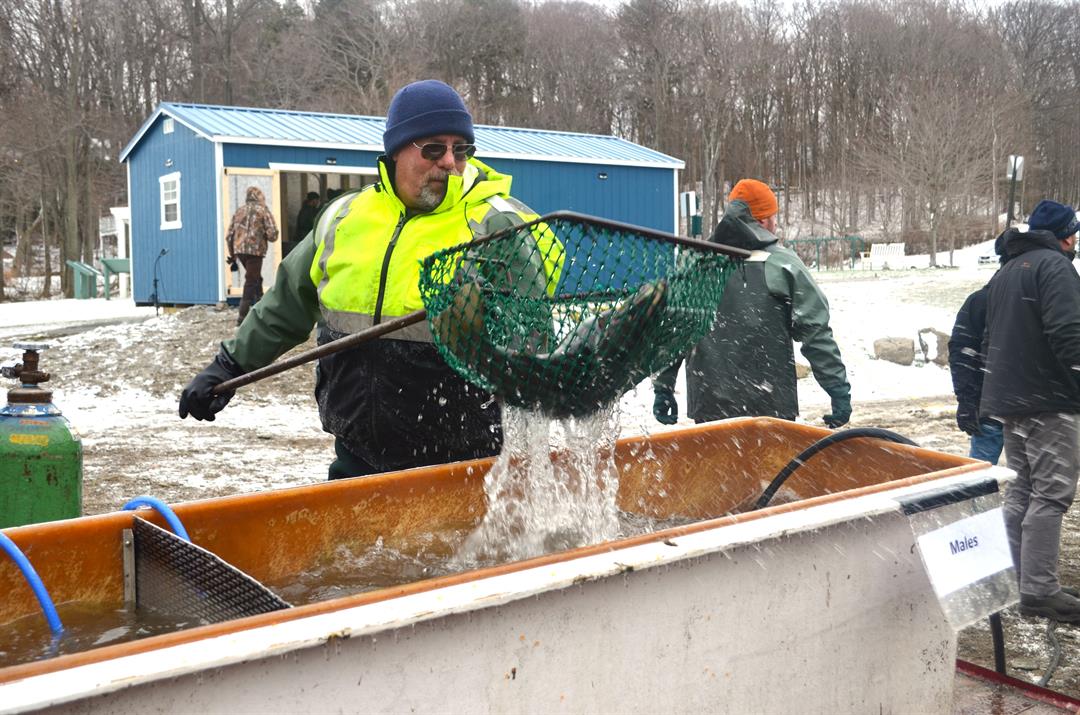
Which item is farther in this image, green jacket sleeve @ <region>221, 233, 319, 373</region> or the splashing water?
green jacket sleeve @ <region>221, 233, 319, 373</region>

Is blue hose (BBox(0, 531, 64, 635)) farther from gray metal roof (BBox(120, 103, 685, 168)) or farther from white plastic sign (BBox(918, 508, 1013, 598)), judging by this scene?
gray metal roof (BBox(120, 103, 685, 168))

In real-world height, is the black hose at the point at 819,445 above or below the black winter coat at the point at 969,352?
below

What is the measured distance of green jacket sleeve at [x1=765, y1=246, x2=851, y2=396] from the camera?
14.7ft

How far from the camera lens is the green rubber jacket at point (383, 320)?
2965 mm

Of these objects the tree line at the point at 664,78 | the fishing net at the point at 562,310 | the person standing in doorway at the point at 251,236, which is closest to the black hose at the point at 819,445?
the fishing net at the point at 562,310

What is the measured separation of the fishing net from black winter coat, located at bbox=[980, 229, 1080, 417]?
204 centimetres

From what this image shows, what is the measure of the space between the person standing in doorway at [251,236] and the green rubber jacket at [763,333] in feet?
31.7

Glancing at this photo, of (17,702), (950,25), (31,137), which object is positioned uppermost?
(950,25)

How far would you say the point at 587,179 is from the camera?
1923 cm

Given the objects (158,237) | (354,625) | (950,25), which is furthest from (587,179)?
(950,25)

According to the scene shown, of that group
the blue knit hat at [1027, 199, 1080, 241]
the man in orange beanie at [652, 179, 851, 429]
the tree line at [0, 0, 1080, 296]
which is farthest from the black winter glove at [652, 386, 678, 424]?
the tree line at [0, 0, 1080, 296]

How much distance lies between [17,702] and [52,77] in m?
37.8

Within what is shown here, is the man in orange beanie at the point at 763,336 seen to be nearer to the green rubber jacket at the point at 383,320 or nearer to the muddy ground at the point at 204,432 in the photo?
the muddy ground at the point at 204,432

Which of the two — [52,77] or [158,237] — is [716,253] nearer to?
[158,237]
